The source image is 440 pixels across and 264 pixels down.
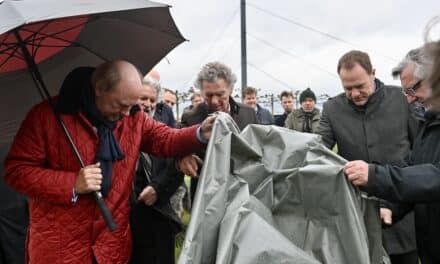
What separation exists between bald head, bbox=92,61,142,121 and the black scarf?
3 centimetres

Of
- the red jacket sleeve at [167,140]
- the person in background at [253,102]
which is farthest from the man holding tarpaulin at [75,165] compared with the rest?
the person in background at [253,102]

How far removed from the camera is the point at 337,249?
1.58 metres

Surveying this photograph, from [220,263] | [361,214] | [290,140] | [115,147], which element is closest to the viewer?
[220,263]

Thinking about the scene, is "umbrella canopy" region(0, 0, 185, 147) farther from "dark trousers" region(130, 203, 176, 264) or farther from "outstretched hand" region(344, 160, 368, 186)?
"outstretched hand" region(344, 160, 368, 186)

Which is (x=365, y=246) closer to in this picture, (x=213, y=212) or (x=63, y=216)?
(x=213, y=212)

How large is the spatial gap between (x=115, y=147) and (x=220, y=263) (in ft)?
2.77

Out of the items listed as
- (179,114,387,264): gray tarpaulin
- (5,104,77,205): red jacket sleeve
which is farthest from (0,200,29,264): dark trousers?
(179,114,387,264): gray tarpaulin

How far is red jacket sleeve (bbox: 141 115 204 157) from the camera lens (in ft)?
6.86

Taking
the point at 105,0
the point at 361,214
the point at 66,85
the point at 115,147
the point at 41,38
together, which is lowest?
the point at 361,214

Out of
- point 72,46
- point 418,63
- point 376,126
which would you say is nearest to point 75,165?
point 72,46

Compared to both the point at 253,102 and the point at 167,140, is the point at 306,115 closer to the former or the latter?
the point at 253,102

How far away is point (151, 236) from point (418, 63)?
5.29ft

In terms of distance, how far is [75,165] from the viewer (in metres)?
1.93

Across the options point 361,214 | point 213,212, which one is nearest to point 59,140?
point 213,212
